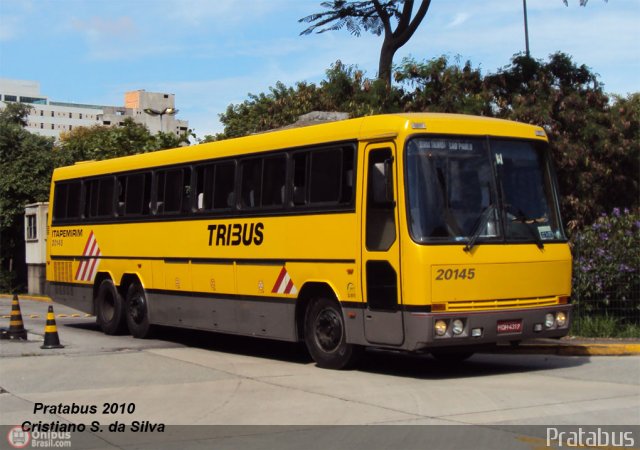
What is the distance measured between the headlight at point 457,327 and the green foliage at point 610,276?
18.9ft

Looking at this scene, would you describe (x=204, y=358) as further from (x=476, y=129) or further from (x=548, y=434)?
(x=548, y=434)

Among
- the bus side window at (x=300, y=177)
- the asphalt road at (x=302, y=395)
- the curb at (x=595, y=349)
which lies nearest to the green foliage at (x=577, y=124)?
the curb at (x=595, y=349)

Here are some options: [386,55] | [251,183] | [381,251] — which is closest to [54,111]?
[386,55]

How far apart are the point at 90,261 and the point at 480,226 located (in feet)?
31.7

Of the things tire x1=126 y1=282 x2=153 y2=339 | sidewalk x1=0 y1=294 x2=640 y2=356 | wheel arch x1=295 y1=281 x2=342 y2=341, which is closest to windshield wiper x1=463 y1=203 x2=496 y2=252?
wheel arch x1=295 y1=281 x2=342 y2=341

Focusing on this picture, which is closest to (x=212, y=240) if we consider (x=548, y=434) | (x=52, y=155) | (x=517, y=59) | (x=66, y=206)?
(x=66, y=206)

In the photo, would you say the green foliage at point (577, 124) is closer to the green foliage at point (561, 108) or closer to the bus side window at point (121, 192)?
the green foliage at point (561, 108)

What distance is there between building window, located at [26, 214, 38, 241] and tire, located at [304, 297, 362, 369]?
24434 millimetres

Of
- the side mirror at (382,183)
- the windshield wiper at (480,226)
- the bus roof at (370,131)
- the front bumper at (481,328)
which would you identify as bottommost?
the front bumper at (481,328)

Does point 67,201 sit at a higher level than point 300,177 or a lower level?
lower

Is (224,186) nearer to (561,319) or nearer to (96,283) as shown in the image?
(96,283)

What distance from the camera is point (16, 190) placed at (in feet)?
124

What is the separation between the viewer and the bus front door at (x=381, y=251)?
11.2 metres

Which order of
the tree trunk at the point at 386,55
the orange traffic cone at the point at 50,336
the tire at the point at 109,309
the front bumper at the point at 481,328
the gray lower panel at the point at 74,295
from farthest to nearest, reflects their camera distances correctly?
the tree trunk at the point at 386,55, the gray lower panel at the point at 74,295, the tire at the point at 109,309, the orange traffic cone at the point at 50,336, the front bumper at the point at 481,328
